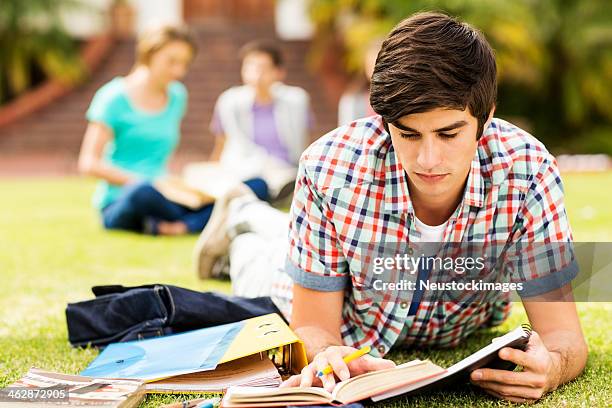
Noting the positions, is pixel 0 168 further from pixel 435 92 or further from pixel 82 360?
pixel 435 92

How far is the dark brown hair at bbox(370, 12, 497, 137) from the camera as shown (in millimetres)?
2232

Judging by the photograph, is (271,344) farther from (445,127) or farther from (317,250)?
(445,127)

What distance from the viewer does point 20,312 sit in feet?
12.5

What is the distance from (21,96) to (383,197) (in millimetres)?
15189

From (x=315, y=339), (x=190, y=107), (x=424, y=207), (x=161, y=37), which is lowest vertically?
(x=190, y=107)

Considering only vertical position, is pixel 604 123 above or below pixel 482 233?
below

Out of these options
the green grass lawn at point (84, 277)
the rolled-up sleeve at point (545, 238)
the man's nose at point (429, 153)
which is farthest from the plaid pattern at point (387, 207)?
the green grass lawn at point (84, 277)

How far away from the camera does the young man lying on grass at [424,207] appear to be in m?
2.28

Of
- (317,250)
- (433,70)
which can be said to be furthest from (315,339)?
(433,70)

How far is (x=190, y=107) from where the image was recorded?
15.4 m

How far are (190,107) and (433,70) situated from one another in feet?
44.1

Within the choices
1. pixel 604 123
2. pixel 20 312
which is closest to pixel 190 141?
pixel 604 123

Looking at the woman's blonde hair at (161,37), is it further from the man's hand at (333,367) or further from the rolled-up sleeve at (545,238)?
the man's hand at (333,367)

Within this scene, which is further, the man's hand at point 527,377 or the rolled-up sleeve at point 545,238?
the rolled-up sleeve at point 545,238
